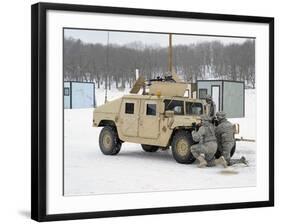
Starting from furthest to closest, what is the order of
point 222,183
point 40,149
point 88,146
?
point 222,183, point 88,146, point 40,149

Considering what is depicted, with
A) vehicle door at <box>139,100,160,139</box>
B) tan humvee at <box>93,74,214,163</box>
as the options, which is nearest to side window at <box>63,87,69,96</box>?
tan humvee at <box>93,74,214,163</box>

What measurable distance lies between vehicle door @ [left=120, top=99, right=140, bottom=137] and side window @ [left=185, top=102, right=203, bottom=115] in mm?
313

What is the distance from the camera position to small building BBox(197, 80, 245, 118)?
474cm

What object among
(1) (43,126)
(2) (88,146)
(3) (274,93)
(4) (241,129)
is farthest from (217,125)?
(1) (43,126)

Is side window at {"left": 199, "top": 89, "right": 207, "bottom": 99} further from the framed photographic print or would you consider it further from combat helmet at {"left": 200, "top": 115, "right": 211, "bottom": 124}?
combat helmet at {"left": 200, "top": 115, "right": 211, "bottom": 124}

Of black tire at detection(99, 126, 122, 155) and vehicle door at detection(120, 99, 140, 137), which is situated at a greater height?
vehicle door at detection(120, 99, 140, 137)

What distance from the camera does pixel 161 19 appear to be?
181 inches

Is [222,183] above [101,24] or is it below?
below

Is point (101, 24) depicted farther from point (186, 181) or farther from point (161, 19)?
point (186, 181)

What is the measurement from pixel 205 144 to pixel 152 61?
2.06ft

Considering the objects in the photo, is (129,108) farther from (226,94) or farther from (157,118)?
(226,94)

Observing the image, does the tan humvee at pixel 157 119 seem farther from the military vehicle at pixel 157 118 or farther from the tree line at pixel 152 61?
the tree line at pixel 152 61

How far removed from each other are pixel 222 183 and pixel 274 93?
27.7 inches

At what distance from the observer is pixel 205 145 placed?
187 inches
